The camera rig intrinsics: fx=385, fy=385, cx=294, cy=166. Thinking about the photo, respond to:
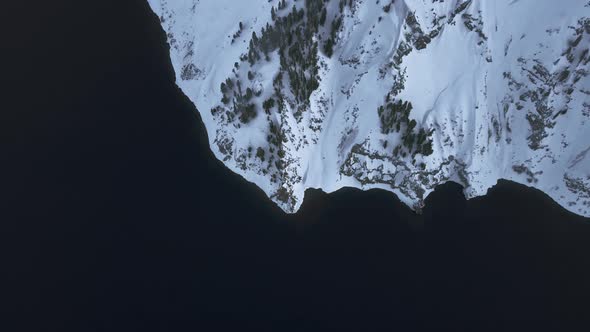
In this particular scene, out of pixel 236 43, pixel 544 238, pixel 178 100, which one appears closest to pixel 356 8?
pixel 236 43

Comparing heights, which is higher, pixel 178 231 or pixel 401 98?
pixel 401 98

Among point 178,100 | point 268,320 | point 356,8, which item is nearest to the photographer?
point 268,320

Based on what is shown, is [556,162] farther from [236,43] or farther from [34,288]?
[34,288]
